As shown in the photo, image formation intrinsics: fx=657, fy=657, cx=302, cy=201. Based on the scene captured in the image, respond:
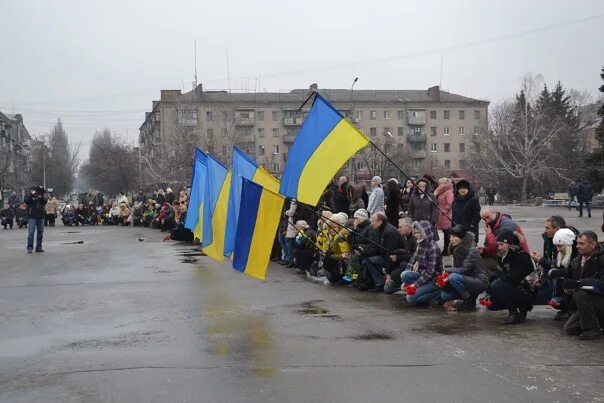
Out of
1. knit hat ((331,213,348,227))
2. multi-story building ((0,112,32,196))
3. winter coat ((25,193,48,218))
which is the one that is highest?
multi-story building ((0,112,32,196))

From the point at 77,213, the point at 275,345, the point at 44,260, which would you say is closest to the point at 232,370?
the point at 275,345

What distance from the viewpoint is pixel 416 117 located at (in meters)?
106

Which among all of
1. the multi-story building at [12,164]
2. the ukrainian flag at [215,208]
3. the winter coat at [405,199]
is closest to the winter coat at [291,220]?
the ukrainian flag at [215,208]

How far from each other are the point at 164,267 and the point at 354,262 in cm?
534

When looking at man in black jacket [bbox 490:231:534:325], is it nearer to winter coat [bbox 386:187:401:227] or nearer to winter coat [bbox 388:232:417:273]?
winter coat [bbox 388:232:417:273]

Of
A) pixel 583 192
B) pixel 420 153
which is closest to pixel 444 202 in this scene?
pixel 583 192

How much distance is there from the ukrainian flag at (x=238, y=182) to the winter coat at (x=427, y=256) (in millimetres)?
3429

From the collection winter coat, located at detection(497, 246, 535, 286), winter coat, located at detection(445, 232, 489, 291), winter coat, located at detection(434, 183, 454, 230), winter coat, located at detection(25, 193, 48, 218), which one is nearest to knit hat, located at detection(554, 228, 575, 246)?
winter coat, located at detection(497, 246, 535, 286)

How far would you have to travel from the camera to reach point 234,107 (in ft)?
329

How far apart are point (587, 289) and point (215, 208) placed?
25.9ft

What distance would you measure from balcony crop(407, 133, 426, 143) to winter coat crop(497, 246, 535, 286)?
99.1 meters

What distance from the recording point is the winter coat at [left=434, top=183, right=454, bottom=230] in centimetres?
1506

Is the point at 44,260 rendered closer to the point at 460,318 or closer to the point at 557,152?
the point at 460,318

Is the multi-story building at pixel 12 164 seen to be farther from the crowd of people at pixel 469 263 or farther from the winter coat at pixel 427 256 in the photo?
the winter coat at pixel 427 256
